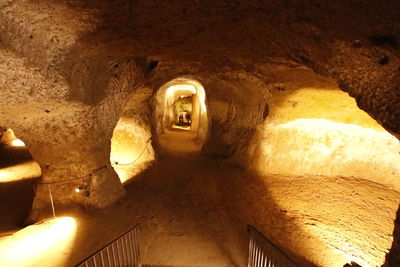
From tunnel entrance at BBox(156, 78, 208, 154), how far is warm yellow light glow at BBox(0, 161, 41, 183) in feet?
18.5

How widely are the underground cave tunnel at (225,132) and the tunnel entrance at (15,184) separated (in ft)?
0.25

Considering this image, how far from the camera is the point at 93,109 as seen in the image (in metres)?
4.85

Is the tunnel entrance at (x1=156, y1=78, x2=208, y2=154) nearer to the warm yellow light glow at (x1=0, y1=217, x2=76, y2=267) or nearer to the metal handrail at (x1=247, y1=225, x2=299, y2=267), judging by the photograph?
the warm yellow light glow at (x1=0, y1=217, x2=76, y2=267)

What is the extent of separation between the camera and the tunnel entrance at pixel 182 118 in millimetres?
11500

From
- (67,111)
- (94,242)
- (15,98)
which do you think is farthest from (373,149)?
(15,98)

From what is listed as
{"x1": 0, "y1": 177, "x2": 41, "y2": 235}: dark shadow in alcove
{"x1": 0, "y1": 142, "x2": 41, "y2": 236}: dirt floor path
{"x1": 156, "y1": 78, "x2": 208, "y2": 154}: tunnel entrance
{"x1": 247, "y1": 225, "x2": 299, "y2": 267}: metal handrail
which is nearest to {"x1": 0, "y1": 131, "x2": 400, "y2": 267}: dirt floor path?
{"x1": 247, "y1": 225, "x2": 299, "y2": 267}: metal handrail

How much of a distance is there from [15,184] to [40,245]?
5295mm

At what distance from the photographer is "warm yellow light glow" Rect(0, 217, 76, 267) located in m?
3.74

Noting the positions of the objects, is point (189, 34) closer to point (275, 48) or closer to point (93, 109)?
point (275, 48)

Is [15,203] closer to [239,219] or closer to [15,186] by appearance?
[15,186]

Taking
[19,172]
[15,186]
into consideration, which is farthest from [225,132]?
[19,172]

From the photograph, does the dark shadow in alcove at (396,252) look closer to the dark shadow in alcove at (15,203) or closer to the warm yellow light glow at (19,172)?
the dark shadow in alcove at (15,203)

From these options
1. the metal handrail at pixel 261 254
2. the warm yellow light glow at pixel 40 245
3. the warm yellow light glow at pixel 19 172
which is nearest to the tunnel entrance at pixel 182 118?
the warm yellow light glow at pixel 19 172

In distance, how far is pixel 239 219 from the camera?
514 centimetres
